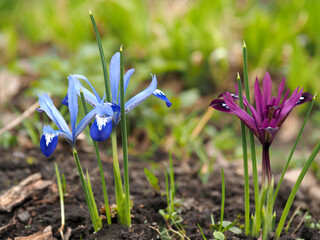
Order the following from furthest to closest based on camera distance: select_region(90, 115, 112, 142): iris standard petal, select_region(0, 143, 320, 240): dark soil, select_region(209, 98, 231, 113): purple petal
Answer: select_region(0, 143, 320, 240): dark soil < select_region(209, 98, 231, 113): purple petal < select_region(90, 115, 112, 142): iris standard petal

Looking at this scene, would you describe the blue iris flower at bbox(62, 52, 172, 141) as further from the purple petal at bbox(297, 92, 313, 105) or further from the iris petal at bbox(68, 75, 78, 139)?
the purple petal at bbox(297, 92, 313, 105)

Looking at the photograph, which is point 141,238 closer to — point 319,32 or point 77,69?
point 77,69

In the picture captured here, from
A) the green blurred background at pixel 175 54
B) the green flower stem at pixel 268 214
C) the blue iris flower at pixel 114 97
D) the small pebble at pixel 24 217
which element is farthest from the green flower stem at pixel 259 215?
the green blurred background at pixel 175 54

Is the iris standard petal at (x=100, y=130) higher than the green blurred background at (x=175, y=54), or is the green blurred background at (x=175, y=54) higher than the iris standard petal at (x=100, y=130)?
the green blurred background at (x=175, y=54)

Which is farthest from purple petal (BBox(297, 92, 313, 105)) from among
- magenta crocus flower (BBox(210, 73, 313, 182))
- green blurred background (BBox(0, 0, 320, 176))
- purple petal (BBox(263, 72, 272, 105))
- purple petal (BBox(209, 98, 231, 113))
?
green blurred background (BBox(0, 0, 320, 176))

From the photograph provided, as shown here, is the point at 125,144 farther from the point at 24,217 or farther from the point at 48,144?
the point at 24,217

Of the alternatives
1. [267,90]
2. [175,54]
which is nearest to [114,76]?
[267,90]

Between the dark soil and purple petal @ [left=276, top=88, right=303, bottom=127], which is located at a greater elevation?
purple petal @ [left=276, top=88, right=303, bottom=127]

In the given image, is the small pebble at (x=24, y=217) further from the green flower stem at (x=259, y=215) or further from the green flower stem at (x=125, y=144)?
the green flower stem at (x=259, y=215)
